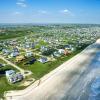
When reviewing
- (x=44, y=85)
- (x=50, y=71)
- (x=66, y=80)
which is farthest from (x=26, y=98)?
(x=50, y=71)

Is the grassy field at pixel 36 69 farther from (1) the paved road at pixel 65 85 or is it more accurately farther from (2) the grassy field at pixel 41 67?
(1) the paved road at pixel 65 85

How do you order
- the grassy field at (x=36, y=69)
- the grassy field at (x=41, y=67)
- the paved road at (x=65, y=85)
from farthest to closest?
the grassy field at (x=41, y=67) < the grassy field at (x=36, y=69) < the paved road at (x=65, y=85)

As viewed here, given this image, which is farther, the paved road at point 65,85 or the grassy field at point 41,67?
the grassy field at point 41,67

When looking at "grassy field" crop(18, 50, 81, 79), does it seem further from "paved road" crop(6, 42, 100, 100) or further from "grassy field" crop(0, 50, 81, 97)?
"paved road" crop(6, 42, 100, 100)

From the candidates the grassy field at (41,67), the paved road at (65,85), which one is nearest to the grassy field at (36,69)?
the grassy field at (41,67)

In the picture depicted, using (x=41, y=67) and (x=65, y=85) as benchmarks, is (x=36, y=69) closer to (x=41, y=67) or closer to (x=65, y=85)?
(x=41, y=67)

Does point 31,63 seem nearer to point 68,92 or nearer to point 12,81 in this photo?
point 12,81

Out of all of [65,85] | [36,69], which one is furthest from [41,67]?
[65,85]

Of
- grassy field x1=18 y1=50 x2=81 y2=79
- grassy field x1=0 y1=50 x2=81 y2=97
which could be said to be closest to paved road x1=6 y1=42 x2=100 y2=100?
grassy field x1=18 y1=50 x2=81 y2=79
